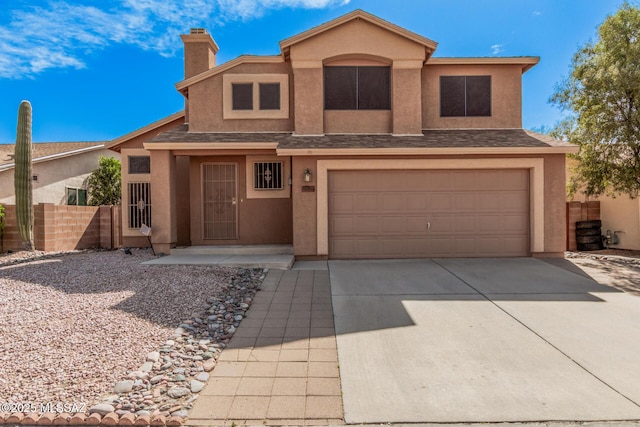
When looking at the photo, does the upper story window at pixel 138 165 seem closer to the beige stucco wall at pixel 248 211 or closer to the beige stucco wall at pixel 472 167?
the beige stucco wall at pixel 248 211

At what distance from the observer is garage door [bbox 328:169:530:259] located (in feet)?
30.3

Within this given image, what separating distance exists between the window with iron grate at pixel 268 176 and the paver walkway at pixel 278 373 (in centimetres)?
552

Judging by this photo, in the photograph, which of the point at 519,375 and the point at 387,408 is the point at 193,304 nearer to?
the point at 387,408

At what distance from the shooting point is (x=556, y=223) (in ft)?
30.1

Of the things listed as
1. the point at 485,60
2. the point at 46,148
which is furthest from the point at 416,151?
the point at 46,148

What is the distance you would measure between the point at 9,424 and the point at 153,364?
3.69ft

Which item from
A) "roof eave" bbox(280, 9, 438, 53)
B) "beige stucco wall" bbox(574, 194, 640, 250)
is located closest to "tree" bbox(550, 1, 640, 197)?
"beige stucco wall" bbox(574, 194, 640, 250)

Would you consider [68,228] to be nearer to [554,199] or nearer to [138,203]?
[138,203]

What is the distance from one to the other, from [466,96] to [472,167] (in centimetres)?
272

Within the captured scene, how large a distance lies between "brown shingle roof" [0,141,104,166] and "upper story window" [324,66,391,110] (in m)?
13.5

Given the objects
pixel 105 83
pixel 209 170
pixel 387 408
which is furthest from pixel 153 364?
pixel 105 83

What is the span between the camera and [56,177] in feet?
54.4

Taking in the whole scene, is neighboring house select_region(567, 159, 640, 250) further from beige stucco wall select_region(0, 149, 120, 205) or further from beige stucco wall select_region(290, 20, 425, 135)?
beige stucco wall select_region(0, 149, 120, 205)

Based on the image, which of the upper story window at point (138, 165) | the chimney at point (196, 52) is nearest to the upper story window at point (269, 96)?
the chimney at point (196, 52)
